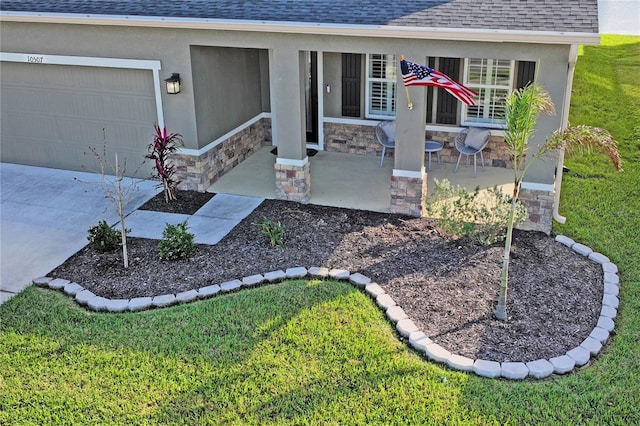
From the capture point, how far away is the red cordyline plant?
36.4ft

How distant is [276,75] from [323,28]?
4.01 ft

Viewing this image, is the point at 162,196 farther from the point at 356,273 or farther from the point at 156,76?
the point at 356,273

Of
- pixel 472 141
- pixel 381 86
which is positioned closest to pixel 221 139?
pixel 381 86

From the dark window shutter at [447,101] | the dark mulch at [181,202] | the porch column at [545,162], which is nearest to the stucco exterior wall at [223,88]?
the dark mulch at [181,202]

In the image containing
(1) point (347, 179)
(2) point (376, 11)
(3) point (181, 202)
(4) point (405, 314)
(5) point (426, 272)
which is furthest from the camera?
(1) point (347, 179)

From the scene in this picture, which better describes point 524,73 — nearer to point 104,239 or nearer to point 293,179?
point 293,179

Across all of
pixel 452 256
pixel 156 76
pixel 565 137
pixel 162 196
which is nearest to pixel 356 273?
pixel 452 256

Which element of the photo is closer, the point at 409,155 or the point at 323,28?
the point at 323,28

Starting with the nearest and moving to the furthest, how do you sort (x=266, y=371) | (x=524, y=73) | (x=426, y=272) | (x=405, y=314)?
(x=266, y=371) → (x=405, y=314) → (x=426, y=272) → (x=524, y=73)

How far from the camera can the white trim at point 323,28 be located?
8797 mm

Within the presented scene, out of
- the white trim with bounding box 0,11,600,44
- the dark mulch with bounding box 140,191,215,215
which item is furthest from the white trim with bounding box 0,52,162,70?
the dark mulch with bounding box 140,191,215,215

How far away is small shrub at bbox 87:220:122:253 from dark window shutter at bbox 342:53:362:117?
5.68 meters

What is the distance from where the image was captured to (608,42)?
78.7 ft

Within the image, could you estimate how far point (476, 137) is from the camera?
12.2m
